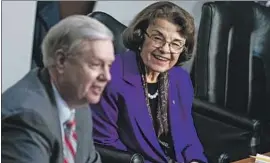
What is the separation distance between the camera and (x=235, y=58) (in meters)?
2.01

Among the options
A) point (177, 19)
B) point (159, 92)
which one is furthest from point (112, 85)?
point (177, 19)

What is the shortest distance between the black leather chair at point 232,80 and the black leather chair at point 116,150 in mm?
273

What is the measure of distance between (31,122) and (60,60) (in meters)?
0.16

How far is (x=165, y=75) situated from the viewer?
1655 mm

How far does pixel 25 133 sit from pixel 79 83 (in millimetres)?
172

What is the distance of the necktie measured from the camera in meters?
1.35

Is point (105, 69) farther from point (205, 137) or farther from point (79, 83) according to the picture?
point (205, 137)

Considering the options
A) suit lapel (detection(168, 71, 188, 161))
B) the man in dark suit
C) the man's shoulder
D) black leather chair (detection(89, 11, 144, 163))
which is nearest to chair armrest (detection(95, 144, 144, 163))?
black leather chair (detection(89, 11, 144, 163))

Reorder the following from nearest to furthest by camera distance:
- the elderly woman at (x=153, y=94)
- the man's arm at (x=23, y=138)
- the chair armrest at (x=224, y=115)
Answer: the man's arm at (x=23, y=138) → the elderly woman at (x=153, y=94) → the chair armrest at (x=224, y=115)

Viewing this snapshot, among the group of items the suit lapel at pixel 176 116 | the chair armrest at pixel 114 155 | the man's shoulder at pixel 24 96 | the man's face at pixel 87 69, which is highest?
the man's face at pixel 87 69

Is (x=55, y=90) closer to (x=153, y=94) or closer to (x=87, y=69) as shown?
(x=87, y=69)

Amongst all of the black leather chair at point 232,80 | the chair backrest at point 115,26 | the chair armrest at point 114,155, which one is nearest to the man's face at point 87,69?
the chair backrest at point 115,26

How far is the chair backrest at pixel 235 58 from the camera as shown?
6.08ft

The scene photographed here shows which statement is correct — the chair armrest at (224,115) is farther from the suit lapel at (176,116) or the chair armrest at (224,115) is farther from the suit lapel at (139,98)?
the suit lapel at (139,98)
